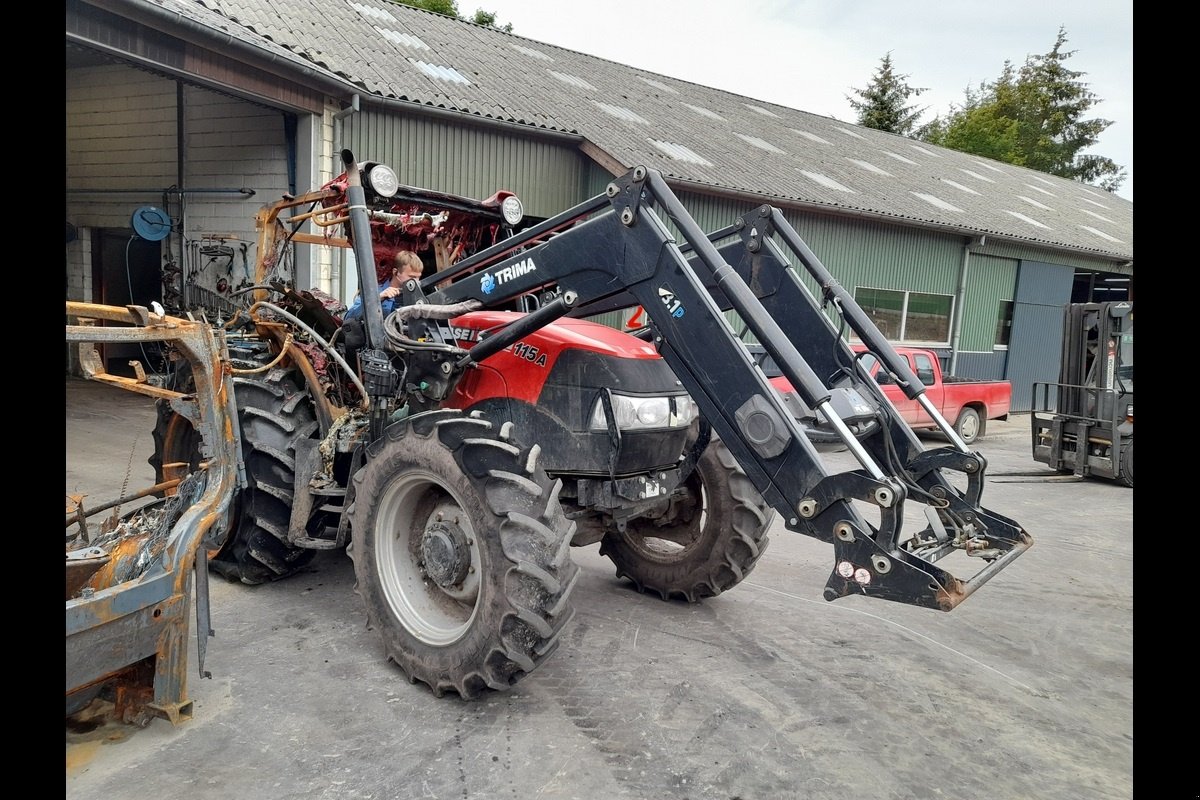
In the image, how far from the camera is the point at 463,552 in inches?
149

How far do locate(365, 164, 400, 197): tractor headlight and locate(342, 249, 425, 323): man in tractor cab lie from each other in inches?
20.8

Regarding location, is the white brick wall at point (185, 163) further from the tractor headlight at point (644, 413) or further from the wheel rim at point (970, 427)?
the wheel rim at point (970, 427)

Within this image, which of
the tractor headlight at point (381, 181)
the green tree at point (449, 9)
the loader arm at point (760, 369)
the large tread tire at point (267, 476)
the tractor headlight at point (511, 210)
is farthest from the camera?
the green tree at point (449, 9)

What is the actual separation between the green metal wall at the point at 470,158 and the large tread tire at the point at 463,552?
7230 mm

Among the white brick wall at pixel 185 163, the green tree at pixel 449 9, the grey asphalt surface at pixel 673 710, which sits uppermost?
the green tree at pixel 449 9

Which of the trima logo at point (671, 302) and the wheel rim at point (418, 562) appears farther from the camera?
the wheel rim at point (418, 562)

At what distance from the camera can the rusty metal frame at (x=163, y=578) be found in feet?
9.83

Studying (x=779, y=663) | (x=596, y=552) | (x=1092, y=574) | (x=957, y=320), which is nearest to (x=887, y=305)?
(x=957, y=320)

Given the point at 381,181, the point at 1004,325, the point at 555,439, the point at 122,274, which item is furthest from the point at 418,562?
the point at 1004,325

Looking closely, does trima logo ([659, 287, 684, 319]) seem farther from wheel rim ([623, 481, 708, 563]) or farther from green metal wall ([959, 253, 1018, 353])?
green metal wall ([959, 253, 1018, 353])

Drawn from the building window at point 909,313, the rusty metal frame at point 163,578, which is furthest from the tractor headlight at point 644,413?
the building window at point 909,313

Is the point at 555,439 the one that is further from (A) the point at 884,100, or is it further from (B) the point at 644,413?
(A) the point at 884,100
